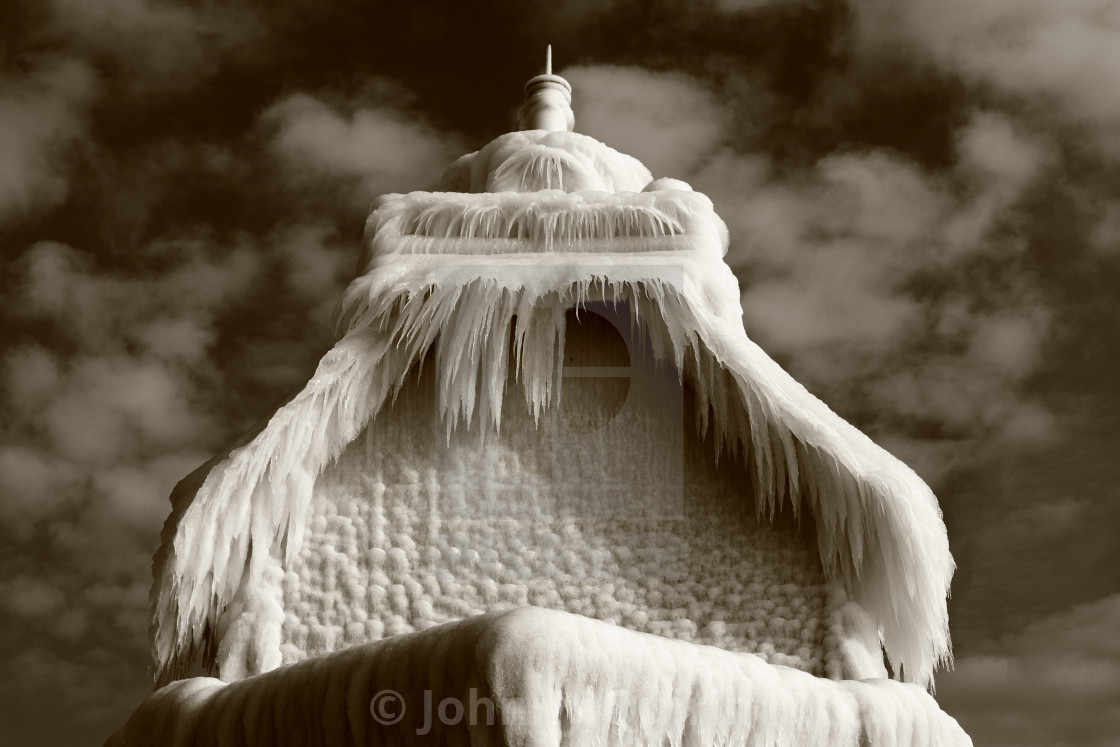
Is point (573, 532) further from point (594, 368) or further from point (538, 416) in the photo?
point (594, 368)


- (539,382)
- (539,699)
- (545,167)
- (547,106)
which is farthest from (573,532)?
(547,106)

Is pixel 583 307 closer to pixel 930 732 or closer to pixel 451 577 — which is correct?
pixel 451 577

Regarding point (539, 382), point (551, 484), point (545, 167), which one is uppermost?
point (545, 167)

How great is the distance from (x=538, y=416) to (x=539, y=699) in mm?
2206

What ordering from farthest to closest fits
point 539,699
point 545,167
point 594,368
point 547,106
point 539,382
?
point 547,106 → point 545,167 → point 594,368 → point 539,382 → point 539,699

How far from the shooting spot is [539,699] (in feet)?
11.7

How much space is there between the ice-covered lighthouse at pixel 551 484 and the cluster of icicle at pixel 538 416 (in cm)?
1

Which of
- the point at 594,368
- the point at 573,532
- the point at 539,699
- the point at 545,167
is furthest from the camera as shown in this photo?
the point at 545,167

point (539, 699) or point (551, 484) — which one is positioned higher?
point (551, 484)

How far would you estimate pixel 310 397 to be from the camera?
17.9 ft

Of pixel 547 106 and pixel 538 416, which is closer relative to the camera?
pixel 538 416

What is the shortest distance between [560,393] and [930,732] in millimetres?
2205

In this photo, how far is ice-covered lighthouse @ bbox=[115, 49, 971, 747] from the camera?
512 cm

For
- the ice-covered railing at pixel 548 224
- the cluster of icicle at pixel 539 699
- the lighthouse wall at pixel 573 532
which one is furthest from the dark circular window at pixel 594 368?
the cluster of icicle at pixel 539 699
